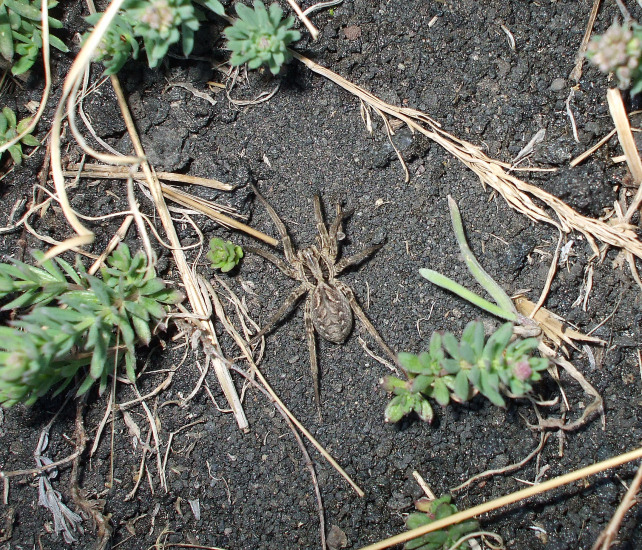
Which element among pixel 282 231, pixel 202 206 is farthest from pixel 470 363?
pixel 202 206

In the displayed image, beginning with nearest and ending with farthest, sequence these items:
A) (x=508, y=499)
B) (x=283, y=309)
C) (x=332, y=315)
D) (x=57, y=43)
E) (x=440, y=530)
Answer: (x=508, y=499)
(x=440, y=530)
(x=57, y=43)
(x=332, y=315)
(x=283, y=309)

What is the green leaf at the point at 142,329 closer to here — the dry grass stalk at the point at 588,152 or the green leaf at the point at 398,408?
the green leaf at the point at 398,408

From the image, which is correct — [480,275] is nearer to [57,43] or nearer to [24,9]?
[57,43]

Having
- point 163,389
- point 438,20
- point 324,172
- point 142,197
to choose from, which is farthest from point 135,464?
point 438,20

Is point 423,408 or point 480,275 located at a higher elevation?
point 480,275

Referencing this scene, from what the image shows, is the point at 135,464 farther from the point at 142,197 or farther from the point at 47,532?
the point at 142,197

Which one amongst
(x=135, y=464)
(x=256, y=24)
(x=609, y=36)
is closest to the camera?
(x=609, y=36)

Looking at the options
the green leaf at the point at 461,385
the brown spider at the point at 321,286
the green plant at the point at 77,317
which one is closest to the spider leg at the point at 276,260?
the brown spider at the point at 321,286
